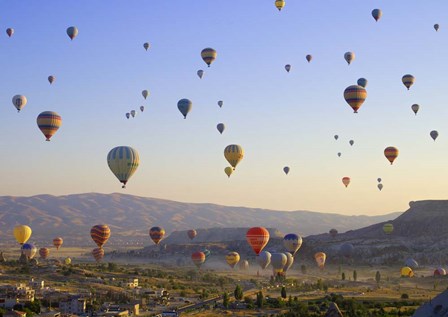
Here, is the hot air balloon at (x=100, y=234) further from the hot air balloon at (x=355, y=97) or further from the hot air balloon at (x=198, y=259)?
the hot air balloon at (x=355, y=97)

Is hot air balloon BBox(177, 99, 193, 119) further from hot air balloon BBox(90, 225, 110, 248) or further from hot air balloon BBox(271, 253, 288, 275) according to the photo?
hot air balloon BBox(271, 253, 288, 275)

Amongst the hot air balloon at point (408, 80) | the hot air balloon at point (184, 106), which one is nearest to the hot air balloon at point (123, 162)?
the hot air balloon at point (184, 106)

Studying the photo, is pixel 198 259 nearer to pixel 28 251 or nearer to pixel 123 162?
pixel 28 251

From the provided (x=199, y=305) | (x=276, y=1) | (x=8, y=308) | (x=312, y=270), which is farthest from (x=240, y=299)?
(x=312, y=270)

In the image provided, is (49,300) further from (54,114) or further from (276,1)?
(276,1)

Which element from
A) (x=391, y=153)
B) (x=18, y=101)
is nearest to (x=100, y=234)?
(x=18, y=101)

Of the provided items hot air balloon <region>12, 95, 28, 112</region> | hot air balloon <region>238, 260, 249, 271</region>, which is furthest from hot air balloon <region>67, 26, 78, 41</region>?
hot air balloon <region>238, 260, 249, 271</region>
